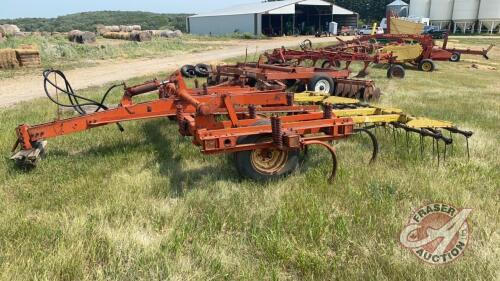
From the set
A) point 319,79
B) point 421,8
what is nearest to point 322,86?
point 319,79

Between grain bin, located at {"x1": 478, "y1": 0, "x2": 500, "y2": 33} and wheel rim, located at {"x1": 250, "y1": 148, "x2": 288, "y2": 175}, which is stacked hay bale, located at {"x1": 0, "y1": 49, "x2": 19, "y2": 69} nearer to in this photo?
wheel rim, located at {"x1": 250, "y1": 148, "x2": 288, "y2": 175}

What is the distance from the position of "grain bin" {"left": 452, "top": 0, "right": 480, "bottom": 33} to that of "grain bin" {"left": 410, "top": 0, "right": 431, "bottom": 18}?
12.2 ft

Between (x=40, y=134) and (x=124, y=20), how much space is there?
120 metres

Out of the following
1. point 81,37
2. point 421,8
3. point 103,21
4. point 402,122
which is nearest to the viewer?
point 402,122

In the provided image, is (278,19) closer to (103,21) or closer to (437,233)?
(437,233)

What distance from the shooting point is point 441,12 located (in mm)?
56844

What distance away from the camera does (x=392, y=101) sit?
31.1 ft

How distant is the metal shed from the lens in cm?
4814

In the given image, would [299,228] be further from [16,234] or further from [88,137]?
[88,137]

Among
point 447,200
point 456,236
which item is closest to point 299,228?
point 456,236

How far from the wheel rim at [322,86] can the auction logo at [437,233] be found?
600cm

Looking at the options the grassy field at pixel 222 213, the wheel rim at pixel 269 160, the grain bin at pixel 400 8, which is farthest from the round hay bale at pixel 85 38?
the grain bin at pixel 400 8

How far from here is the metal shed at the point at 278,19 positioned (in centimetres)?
4814

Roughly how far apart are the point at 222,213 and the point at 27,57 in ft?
57.0
